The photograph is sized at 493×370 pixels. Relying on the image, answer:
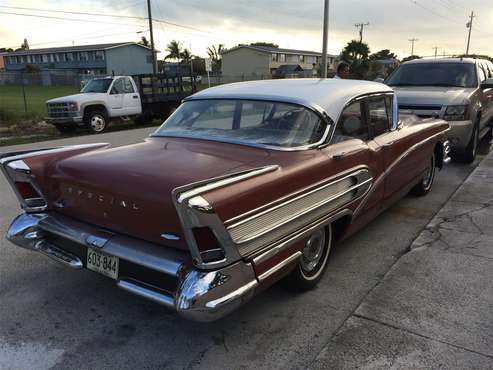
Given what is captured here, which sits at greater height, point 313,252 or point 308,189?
point 308,189

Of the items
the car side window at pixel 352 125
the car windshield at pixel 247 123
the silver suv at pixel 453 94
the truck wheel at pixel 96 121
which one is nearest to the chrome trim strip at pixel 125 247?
the car windshield at pixel 247 123

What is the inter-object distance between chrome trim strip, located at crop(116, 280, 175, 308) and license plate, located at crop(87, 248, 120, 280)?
0.10 m

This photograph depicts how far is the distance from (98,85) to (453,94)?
11.7 meters

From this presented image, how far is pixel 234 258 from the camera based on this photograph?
7.97 feet

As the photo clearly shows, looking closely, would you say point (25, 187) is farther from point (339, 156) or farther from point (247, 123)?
point (339, 156)

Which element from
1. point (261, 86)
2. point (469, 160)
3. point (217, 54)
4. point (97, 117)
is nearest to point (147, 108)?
point (97, 117)

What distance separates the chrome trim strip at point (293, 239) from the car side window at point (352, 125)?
0.64m

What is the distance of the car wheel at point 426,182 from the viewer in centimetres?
576

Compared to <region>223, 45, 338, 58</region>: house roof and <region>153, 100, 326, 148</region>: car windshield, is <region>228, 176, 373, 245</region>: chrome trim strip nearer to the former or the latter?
<region>153, 100, 326, 148</region>: car windshield

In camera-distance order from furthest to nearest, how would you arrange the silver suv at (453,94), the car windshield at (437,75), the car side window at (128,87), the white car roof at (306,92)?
the car side window at (128,87), the car windshield at (437,75), the silver suv at (453,94), the white car roof at (306,92)

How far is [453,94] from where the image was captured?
7422mm

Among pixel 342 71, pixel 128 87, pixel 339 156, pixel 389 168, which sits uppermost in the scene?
pixel 342 71

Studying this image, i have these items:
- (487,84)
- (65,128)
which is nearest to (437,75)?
(487,84)

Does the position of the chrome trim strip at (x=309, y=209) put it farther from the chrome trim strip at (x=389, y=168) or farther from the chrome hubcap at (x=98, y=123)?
the chrome hubcap at (x=98, y=123)
